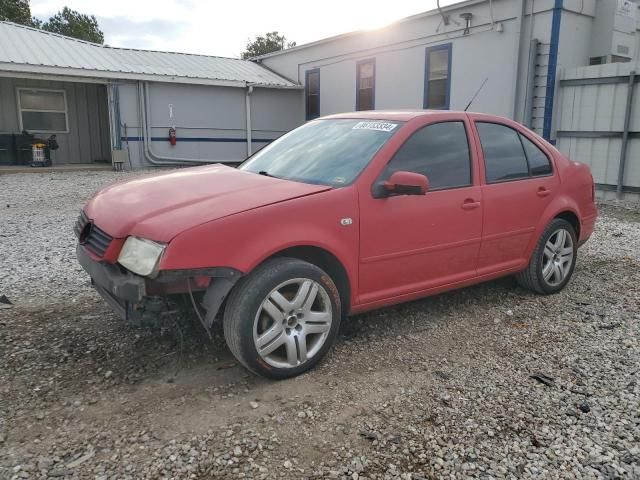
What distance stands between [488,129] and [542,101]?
340 inches

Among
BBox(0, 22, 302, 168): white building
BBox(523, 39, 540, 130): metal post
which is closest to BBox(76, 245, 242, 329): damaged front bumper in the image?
BBox(523, 39, 540, 130): metal post

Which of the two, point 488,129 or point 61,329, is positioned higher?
point 488,129

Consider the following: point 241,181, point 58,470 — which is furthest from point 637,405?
point 58,470

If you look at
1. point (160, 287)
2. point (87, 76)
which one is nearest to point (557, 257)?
point (160, 287)

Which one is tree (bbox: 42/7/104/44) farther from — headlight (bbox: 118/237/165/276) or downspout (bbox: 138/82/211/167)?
headlight (bbox: 118/237/165/276)

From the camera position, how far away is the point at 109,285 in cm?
307

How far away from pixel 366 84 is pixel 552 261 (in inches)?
503

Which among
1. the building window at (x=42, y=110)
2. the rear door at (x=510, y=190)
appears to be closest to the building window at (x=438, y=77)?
the rear door at (x=510, y=190)

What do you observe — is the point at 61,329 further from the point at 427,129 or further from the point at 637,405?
the point at 637,405

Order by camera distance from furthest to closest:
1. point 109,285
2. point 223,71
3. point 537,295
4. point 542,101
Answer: point 223,71 → point 542,101 → point 537,295 → point 109,285

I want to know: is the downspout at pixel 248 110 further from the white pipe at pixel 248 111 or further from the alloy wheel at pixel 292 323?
the alloy wheel at pixel 292 323

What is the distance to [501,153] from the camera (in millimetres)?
4508

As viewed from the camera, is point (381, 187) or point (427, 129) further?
point (427, 129)

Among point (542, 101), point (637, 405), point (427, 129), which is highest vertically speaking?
point (542, 101)
